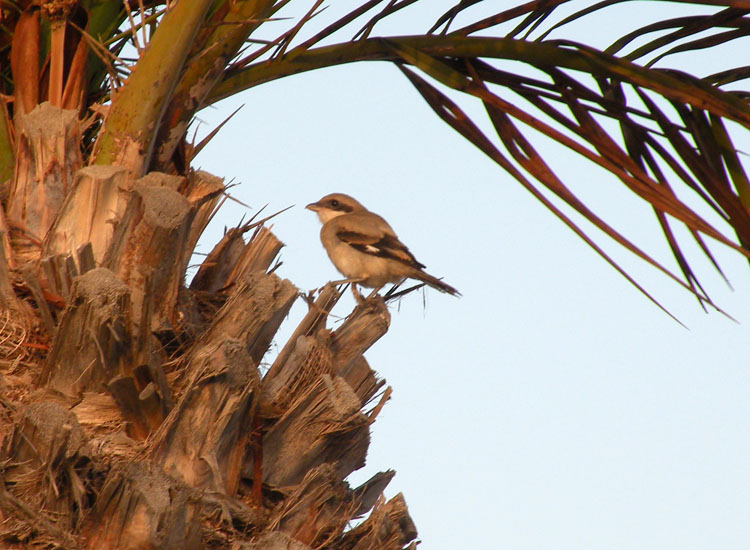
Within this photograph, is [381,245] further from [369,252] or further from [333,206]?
[333,206]

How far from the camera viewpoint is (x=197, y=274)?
5.98 m

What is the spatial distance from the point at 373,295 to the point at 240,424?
1575 millimetres

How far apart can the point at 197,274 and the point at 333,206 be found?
5071 mm

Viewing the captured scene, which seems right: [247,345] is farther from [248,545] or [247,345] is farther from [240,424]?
[248,545]

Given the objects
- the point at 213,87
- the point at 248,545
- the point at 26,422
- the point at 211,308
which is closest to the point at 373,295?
the point at 211,308

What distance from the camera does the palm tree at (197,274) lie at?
4523 millimetres

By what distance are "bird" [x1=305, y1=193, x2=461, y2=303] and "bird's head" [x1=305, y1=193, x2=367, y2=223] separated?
0.36 metres

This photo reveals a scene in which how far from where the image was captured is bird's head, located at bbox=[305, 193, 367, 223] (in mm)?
10844

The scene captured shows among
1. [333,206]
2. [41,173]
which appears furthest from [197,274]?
[333,206]

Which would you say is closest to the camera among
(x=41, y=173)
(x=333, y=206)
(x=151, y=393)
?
(x=151, y=393)

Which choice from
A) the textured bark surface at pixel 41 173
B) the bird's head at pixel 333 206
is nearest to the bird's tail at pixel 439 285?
the bird's head at pixel 333 206

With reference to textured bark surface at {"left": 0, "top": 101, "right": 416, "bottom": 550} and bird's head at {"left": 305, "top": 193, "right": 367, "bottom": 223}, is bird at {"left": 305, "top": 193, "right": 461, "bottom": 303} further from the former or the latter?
textured bark surface at {"left": 0, "top": 101, "right": 416, "bottom": 550}

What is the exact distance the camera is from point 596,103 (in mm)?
5016

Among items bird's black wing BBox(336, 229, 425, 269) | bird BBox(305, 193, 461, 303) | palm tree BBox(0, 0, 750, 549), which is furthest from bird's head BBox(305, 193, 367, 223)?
palm tree BBox(0, 0, 750, 549)
